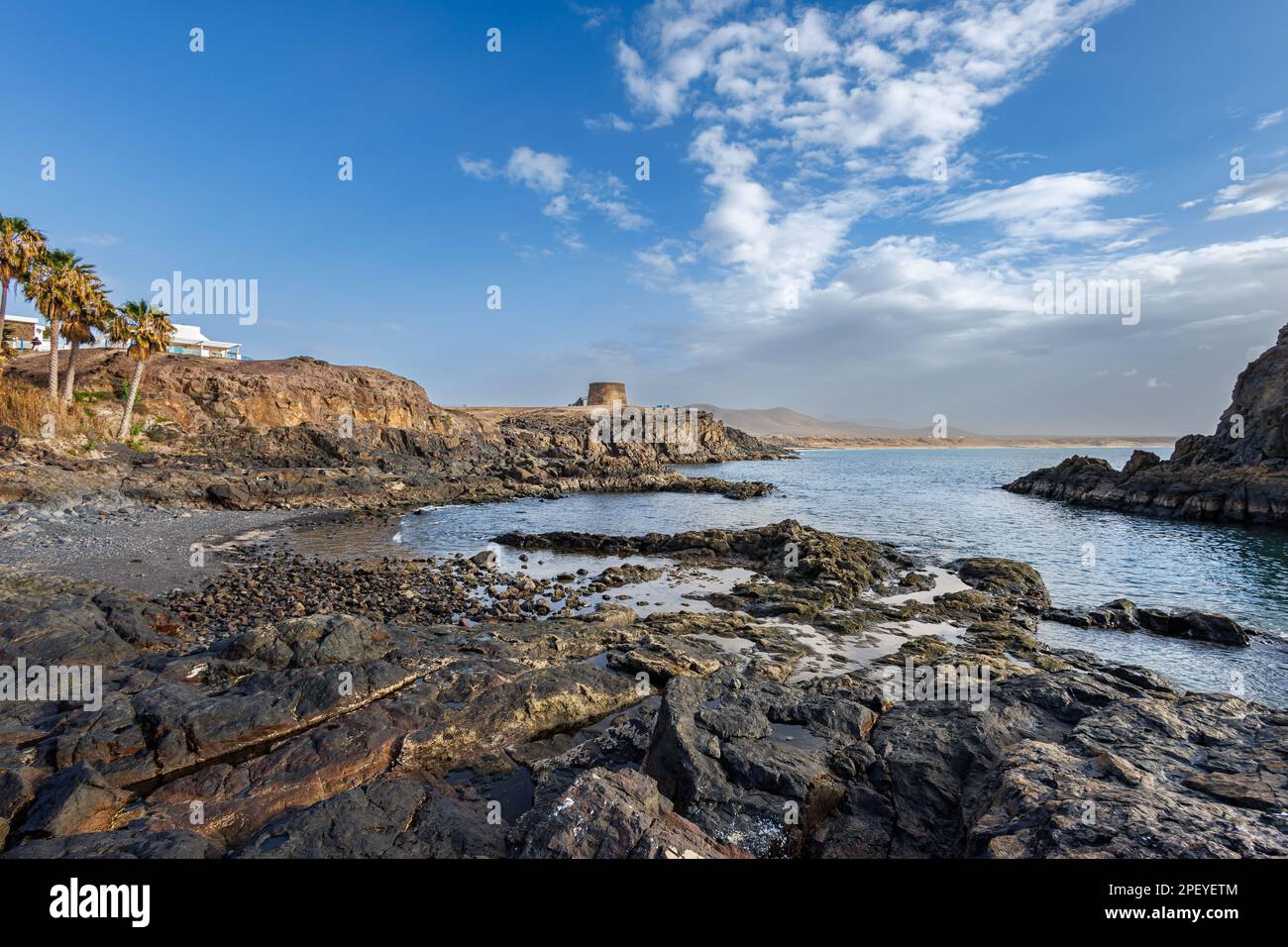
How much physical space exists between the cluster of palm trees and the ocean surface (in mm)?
30684

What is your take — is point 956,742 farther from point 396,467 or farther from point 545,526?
point 396,467

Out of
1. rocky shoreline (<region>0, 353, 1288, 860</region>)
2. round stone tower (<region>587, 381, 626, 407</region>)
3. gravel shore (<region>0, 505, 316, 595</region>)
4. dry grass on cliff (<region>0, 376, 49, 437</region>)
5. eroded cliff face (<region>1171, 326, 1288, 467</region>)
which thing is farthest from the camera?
round stone tower (<region>587, 381, 626, 407</region>)

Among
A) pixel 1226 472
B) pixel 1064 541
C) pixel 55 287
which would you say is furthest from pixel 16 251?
pixel 1226 472

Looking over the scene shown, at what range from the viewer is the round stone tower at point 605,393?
151875 millimetres

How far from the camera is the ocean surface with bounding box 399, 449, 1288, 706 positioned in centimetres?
1582

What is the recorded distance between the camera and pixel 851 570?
2198 centimetres

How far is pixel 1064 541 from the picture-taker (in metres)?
33.6

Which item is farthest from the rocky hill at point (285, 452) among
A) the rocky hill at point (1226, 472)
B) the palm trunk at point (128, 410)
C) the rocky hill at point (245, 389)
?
the rocky hill at point (1226, 472)

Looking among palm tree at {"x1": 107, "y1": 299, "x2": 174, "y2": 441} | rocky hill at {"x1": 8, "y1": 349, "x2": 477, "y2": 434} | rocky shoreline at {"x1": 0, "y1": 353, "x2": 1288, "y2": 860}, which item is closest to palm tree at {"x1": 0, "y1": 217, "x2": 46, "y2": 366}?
palm tree at {"x1": 107, "y1": 299, "x2": 174, "y2": 441}

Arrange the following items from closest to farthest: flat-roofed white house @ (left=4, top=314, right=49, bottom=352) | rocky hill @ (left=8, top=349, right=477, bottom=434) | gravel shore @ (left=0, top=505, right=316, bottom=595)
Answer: gravel shore @ (left=0, top=505, right=316, bottom=595), rocky hill @ (left=8, top=349, right=477, bottom=434), flat-roofed white house @ (left=4, top=314, right=49, bottom=352)

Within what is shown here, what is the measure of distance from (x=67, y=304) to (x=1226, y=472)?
89.6 m

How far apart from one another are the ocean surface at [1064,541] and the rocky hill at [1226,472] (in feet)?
8.90

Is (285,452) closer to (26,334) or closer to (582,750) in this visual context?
(26,334)

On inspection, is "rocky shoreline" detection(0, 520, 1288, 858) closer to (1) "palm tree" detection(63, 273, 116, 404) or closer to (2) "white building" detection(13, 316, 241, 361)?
(1) "palm tree" detection(63, 273, 116, 404)
